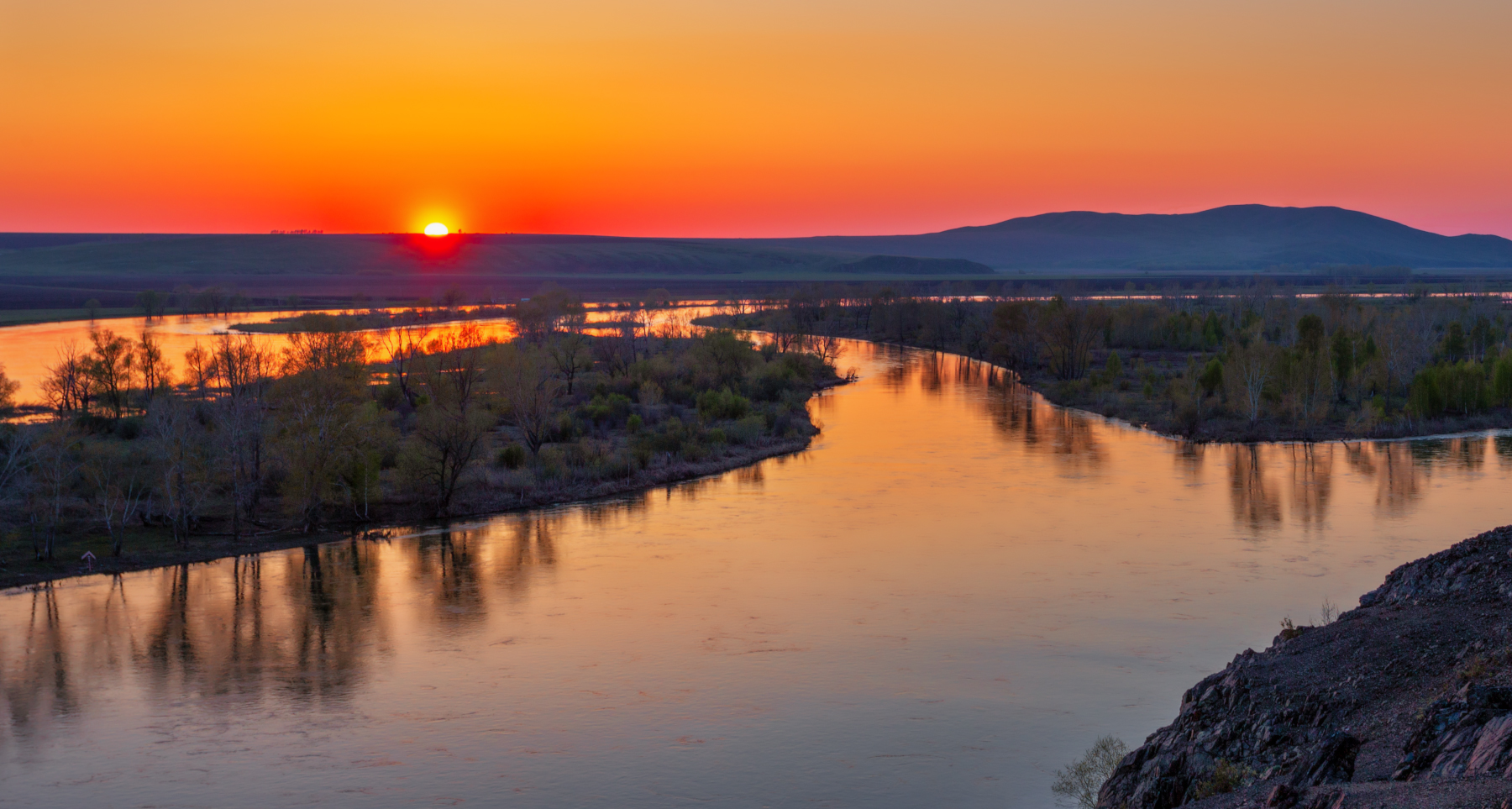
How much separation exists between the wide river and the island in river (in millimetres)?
2074

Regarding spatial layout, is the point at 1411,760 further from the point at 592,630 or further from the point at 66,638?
the point at 66,638

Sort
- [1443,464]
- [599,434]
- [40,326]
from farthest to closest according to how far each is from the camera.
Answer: [40,326] → [599,434] → [1443,464]

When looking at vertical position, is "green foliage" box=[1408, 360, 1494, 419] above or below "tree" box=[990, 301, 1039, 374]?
below

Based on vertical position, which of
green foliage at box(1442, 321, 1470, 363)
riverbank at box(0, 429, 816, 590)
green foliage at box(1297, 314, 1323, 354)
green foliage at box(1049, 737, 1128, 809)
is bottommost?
green foliage at box(1049, 737, 1128, 809)

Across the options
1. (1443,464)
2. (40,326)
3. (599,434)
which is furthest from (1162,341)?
(40,326)

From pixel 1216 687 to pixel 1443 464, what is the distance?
29.8 metres

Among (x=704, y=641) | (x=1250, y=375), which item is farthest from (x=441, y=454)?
(x=1250, y=375)

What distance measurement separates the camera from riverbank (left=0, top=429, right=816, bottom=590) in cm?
2591

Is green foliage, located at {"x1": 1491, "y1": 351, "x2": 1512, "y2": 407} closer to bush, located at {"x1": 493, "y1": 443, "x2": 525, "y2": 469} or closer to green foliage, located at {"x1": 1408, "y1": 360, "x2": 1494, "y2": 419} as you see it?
green foliage, located at {"x1": 1408, "y1": 360, "x2": 1494, "y2": 419}

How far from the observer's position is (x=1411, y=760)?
10.4 metres

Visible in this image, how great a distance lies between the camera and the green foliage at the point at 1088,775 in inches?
586

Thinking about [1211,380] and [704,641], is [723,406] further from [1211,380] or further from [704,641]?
[704,641]

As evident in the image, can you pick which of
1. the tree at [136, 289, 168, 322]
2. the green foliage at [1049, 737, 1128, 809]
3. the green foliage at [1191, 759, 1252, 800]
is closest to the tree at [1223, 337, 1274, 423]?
the green foliage at [1049, 737, 1128, 809]

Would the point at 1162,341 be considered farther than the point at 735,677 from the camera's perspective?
Yes
